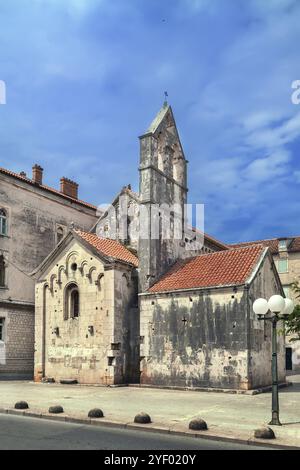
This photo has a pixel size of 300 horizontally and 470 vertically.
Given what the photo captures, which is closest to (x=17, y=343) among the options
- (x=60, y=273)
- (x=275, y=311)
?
(x=60, y=273)

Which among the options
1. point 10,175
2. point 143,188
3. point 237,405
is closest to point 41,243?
point 10,175

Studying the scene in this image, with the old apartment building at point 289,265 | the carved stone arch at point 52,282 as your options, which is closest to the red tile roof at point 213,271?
the carved stone arch at point 52,282

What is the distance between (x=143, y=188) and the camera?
1065 inches

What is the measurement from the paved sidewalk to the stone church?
1.79 meters

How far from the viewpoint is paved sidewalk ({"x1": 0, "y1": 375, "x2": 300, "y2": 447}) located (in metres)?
11.8

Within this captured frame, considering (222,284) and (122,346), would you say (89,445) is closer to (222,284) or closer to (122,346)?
(222,284)

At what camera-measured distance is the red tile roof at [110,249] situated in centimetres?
2650

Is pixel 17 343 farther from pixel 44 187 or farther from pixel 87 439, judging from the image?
pixel 87 439

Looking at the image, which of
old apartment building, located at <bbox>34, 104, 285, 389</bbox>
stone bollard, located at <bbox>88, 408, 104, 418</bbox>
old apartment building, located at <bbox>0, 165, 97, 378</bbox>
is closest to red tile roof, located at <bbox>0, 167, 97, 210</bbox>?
old apartment building, located at <bbox>0, 165, 97, 378</bbox>

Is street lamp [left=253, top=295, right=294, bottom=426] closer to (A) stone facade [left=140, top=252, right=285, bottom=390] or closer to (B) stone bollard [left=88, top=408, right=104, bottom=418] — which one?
(B) stone bollard [left=88, top=408, right=104, bottom=418]

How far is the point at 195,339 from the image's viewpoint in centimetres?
2317

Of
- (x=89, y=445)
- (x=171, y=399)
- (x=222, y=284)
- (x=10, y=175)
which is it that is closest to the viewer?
(x=89, y=445)

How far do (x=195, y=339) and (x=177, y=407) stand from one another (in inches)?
289
